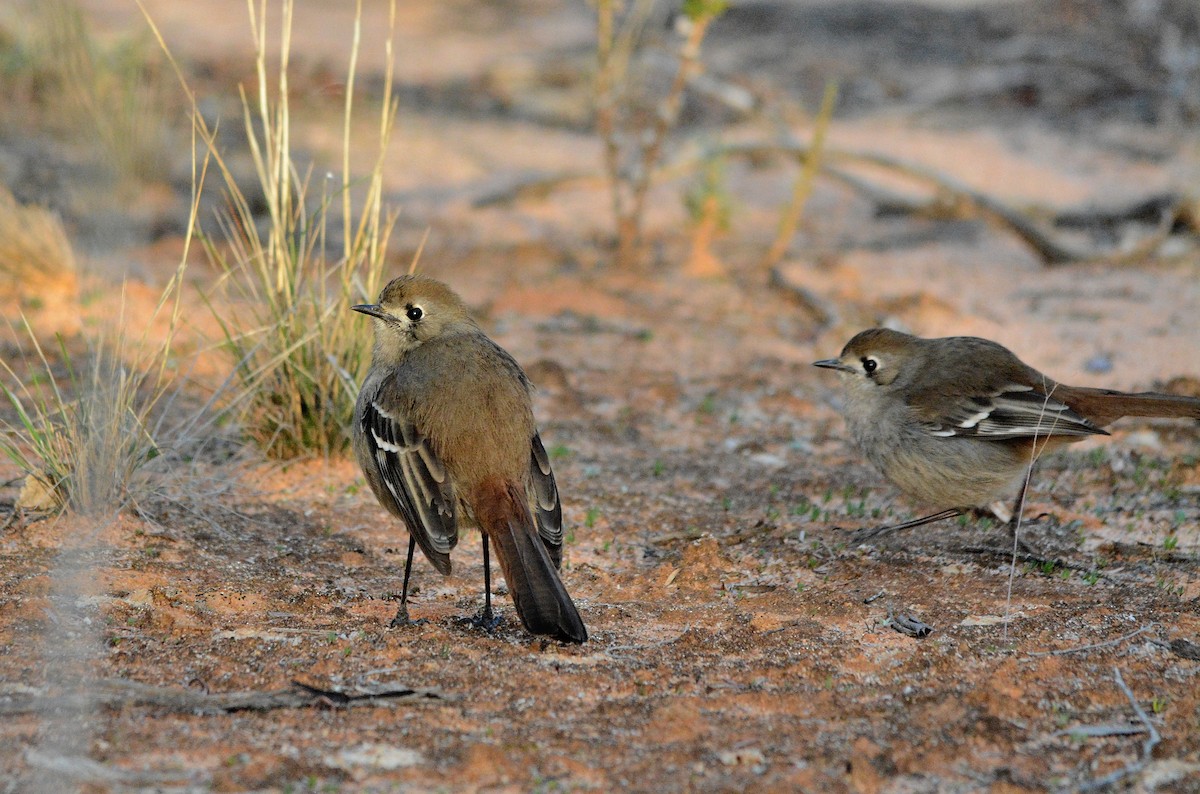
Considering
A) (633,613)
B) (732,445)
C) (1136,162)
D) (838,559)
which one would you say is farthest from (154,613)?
(1136,162)

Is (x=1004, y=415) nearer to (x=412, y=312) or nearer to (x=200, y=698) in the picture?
(x=412, y=312)

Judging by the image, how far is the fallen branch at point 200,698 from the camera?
3988 mm

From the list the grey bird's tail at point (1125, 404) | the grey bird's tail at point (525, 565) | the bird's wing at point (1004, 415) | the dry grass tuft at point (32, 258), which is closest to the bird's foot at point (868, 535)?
the bird's wing at point (1004, 415)

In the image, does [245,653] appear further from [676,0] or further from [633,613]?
[676,0]

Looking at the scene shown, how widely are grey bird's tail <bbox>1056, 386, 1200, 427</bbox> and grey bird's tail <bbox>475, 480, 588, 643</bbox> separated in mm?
2624

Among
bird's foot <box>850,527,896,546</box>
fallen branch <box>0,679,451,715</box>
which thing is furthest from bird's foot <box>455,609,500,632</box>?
bird's foot <box>850,527,896,546</box>

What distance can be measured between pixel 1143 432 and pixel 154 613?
5.68 metres

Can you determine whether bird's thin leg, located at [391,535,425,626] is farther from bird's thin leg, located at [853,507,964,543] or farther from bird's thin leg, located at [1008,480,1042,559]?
bird's thin leg, located at [1008,480,1042,559]

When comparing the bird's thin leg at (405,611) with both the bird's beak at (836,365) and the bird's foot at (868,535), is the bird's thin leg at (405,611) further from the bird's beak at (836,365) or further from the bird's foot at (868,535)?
the bird's beak at (836,365)

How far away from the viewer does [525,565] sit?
475cm

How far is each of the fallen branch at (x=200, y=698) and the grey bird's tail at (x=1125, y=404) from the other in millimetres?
3320

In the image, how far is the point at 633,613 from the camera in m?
5.26

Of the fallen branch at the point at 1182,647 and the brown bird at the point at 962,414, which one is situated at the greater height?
the brown bird at the point at 962,414

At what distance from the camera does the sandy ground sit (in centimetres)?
386
